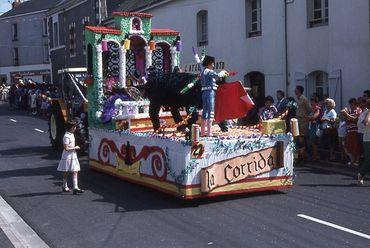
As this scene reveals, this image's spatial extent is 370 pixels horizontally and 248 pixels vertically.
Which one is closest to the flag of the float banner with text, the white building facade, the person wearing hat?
the person wearing hat

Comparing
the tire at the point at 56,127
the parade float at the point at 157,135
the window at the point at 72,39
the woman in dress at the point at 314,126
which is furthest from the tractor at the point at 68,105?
the window at the point at 72,39

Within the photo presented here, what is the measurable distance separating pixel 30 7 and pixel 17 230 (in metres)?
57.3

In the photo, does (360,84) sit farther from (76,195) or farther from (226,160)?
(76,195)

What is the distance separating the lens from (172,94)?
36.7ft

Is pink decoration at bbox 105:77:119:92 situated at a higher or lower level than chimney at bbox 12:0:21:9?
lower

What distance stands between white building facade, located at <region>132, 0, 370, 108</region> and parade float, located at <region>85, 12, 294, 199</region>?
4.95 m

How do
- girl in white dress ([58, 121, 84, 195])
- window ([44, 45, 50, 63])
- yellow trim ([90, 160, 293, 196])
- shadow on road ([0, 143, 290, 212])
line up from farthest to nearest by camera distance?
window ([44, 45, 50, 63]) < girl in white dress ([58, 121, 84, 195]) < shadow on road ([0, 143, 290, 212]) < yellow trim ([90, 160, 293, 196])

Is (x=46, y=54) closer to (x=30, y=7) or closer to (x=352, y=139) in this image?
(x=30, y=7)

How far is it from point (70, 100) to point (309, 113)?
7162 millimetres

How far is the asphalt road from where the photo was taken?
7543mm

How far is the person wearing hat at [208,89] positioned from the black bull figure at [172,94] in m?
0.49

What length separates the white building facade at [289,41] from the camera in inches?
634

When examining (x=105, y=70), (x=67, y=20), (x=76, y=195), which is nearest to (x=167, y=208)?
(x=76, y=195)

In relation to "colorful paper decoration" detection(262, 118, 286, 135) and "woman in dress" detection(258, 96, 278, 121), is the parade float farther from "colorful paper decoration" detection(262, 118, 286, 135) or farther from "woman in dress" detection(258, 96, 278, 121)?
"woman in dress" detection(258, 96, 278, 121)
